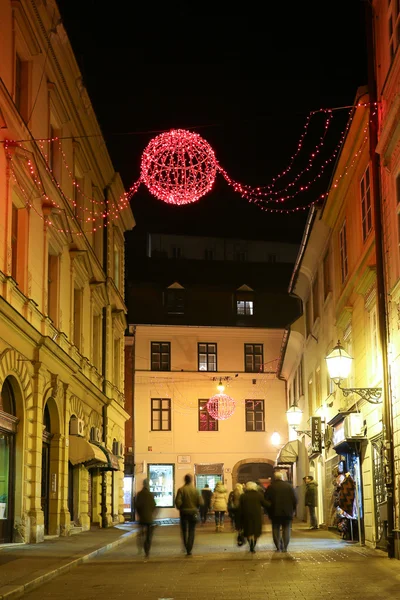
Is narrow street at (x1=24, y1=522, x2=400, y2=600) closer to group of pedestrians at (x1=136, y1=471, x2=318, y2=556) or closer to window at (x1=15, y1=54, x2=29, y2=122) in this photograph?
group of pedestrians at (x1=136, y1=471, x2=318, y2=556)

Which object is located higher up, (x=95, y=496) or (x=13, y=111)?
(x=13, y=111)

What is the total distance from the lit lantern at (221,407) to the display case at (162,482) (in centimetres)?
395

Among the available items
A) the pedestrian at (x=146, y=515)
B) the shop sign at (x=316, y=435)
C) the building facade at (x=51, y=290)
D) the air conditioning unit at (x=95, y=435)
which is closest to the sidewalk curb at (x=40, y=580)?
the pedestrian at (x=146, y=515)

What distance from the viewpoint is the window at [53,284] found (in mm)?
25844

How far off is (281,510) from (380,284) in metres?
5.26

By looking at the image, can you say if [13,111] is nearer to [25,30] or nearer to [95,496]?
[25,30]

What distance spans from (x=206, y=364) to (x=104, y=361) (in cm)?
1765

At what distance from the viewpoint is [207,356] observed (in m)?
53.2

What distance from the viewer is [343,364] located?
63.8 feet

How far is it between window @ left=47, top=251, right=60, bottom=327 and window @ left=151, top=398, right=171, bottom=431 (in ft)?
86.7

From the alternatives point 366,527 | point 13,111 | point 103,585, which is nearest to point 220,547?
point 366,527

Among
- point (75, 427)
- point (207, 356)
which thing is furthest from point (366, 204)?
point (207, 356)

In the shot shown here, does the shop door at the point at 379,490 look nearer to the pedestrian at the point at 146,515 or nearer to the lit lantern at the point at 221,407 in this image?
the pedestrian at the point at 146,515

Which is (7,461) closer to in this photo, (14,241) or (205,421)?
(14,241)
